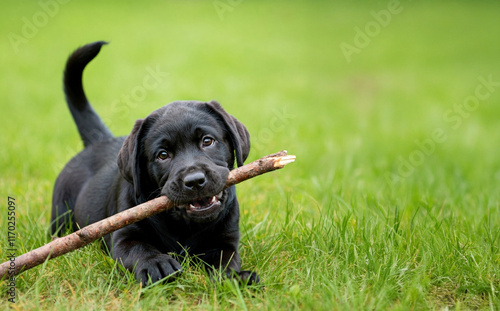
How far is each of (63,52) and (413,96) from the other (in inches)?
290

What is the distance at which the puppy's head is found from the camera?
9.17ft

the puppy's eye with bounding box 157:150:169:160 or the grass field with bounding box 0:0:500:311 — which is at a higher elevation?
the puppy's eye with bounding box 157:150:169:160

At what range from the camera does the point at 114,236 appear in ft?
10.3

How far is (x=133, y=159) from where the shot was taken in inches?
120
